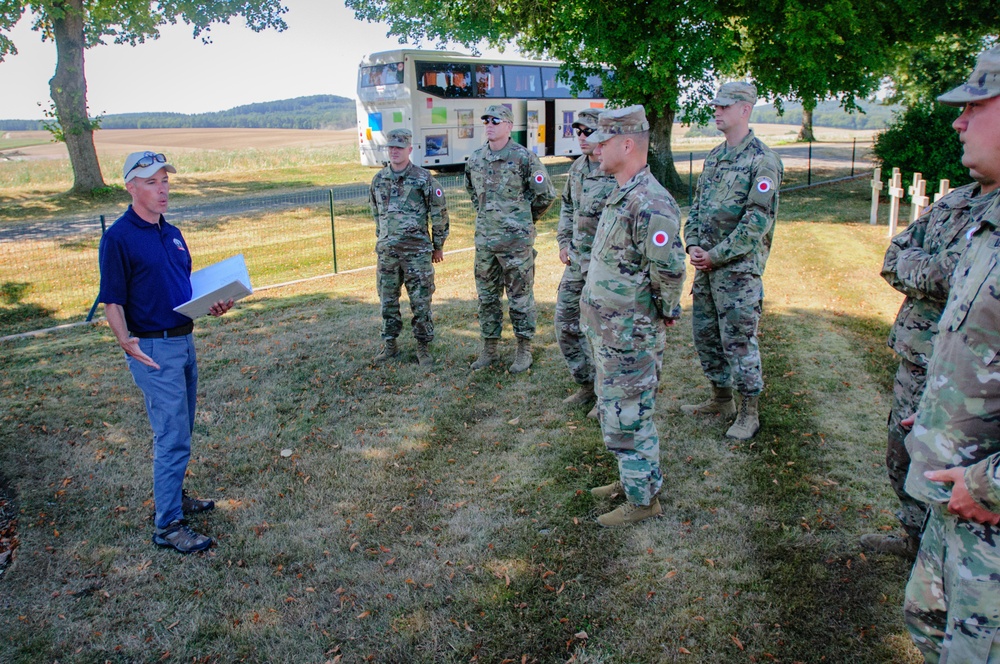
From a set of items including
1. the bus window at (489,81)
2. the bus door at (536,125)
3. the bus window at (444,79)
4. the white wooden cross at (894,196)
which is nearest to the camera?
the white wooden cross at (894,196)

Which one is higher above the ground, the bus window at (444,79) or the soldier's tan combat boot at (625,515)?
the bus window at (444,79)

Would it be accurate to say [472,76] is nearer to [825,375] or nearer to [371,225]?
[371,225]

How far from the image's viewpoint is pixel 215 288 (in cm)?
405

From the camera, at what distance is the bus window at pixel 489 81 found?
78.1 ft

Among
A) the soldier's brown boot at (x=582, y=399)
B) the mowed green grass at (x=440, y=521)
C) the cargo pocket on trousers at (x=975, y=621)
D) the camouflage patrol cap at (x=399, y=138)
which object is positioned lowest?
the mowed green grass at (x=440, y=521)

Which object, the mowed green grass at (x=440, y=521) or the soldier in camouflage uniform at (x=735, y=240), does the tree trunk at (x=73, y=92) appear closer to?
the mowed green grass at (x=440, y=521)

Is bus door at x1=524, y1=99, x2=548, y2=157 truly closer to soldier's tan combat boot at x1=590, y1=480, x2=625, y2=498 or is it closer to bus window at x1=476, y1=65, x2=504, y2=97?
bus window at x1=476, y1=65, x2=504, y2=97

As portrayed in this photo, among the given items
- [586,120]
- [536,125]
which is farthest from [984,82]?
[536,125]

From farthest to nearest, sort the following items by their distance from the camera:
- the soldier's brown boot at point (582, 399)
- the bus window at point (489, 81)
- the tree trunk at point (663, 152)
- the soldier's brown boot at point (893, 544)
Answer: the bus window at point (489, 81) < the tree trunk at point (663, 152) < the soldier's brown boot at point (582, 399) < the soldier's brown boot at point (893, 544)

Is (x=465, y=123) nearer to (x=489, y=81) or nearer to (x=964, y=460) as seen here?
(x=489, y=81)

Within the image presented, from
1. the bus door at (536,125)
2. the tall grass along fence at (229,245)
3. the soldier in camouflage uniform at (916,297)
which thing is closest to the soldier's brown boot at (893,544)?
the soldier in camouflage uniform at (916,297)

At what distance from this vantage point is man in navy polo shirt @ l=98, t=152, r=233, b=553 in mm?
3906

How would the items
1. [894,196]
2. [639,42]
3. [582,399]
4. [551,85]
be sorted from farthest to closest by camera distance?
[551,85] < [639,42] < [894,196] < [582,399]

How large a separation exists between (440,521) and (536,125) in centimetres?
2333
